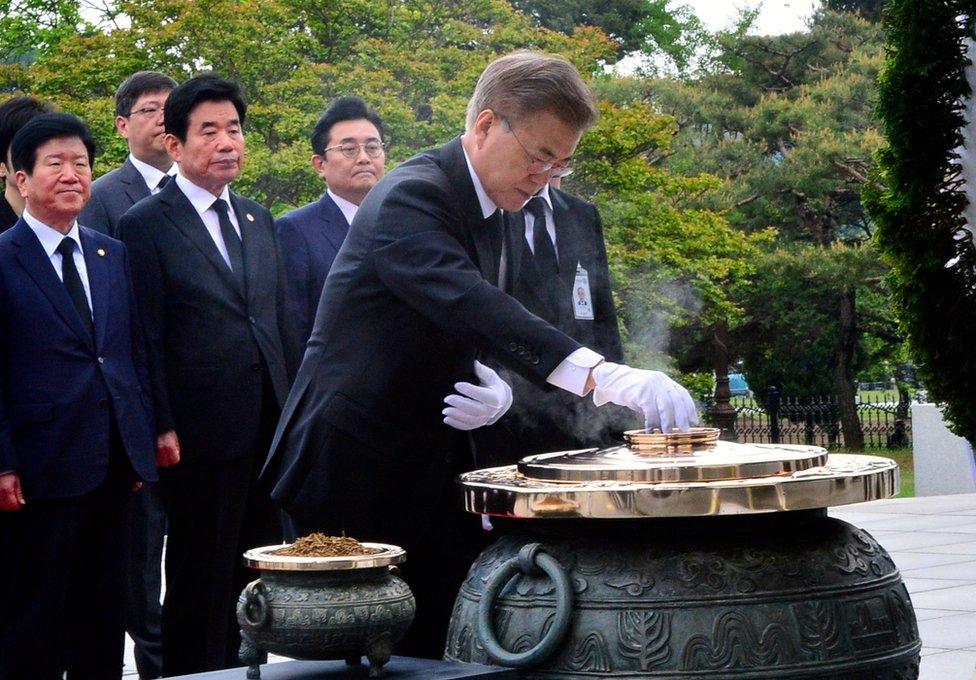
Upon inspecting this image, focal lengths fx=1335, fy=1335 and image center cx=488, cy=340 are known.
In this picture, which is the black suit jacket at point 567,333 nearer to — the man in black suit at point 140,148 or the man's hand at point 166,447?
the man's hand at point 166,447

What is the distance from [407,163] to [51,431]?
144 cm

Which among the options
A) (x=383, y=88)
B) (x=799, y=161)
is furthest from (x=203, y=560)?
(x=799, y=161)

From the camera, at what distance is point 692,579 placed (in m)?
2.51

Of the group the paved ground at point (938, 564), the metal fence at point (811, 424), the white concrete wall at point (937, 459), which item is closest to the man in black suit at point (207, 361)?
the paved ground at point (938, 564)

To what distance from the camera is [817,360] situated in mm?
24000

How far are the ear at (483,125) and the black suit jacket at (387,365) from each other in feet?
0.29

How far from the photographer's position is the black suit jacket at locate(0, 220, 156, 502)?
391cm

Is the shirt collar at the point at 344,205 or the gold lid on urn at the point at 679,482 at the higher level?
the shirt collar at the point at 344,205

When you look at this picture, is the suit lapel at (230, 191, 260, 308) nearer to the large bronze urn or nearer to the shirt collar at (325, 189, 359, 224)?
the shirt collar at (325, 189, 359, 224)

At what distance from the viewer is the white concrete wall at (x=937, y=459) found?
12859 mm

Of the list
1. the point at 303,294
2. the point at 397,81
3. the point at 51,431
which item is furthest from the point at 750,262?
the point at 51,431

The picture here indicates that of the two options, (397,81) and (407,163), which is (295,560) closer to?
(407,163)

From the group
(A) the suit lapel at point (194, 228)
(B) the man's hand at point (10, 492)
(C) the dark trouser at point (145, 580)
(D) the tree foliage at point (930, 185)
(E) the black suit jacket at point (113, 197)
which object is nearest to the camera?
(D) the tree foliage at point (930, 185)

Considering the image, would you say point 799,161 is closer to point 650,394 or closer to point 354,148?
point 354,148
